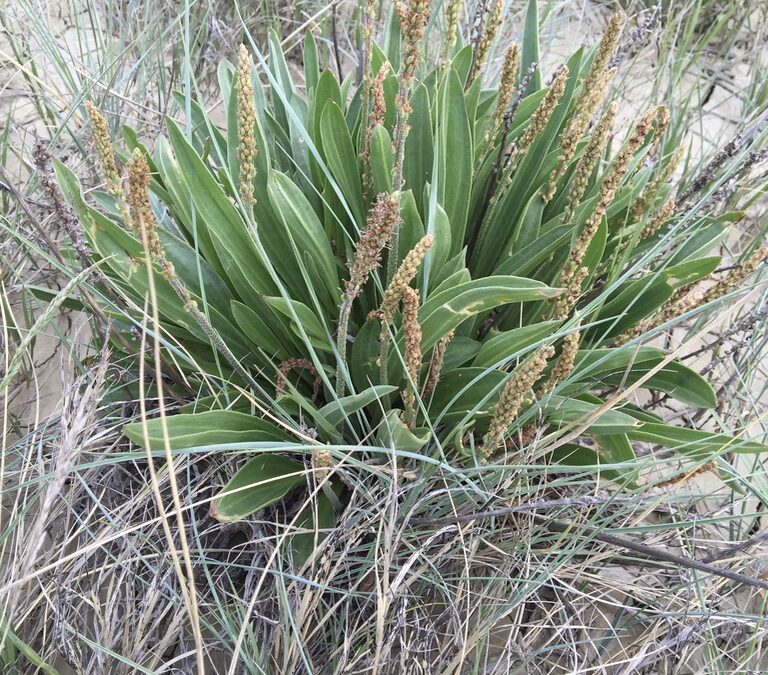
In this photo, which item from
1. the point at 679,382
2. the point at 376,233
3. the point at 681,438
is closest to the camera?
the point at 376,233

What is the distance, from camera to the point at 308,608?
51.7 inches

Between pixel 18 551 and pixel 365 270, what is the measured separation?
0.89 metres

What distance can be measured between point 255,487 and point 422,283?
54 cm

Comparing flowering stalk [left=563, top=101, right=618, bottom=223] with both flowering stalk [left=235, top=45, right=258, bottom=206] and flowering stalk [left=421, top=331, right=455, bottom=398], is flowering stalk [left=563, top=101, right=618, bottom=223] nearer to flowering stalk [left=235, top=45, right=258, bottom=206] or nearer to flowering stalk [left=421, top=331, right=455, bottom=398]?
flowering stalk [left=421, top=331, right=455, bottom=398]

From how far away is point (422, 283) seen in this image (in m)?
1.52

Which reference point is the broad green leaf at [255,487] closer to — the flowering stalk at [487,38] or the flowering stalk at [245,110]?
the flowering stalk at [245,110]

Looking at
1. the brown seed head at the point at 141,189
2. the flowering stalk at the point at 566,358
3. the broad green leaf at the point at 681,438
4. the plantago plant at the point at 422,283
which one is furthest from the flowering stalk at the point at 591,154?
the brown seed head at the point at 141,189

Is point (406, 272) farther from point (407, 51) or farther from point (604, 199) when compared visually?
point (604, 199)

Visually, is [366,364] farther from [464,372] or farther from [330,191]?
[330,191]

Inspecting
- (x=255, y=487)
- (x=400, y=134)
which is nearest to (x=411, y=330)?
(x=400, y=134)

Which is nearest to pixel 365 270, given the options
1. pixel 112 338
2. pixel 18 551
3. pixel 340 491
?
pixel 340 491

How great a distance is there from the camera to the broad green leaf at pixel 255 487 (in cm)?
132

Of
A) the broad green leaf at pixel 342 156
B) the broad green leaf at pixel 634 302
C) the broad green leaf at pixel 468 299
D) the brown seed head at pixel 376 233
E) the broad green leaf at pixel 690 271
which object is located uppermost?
the brown seed head at pixel 376 233

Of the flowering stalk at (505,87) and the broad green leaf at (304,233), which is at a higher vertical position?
the flowering stalk at (505,87)
